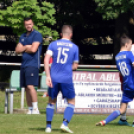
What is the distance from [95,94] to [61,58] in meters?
4.16

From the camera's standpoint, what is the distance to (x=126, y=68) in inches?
348

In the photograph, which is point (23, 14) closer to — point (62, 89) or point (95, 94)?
point (95, 94)

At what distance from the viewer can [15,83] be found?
12484 mm

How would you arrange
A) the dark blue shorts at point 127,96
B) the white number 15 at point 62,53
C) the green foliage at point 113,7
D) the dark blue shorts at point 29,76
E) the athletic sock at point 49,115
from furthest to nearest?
the green foliage at point 113,7 < the dark blue shorts at point 29,76 < the dark blue shorts at point 127,96 < the athletic sock at point 49,115 < the white number 15 at point 62,53

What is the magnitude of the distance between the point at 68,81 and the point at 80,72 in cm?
401

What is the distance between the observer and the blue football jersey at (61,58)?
789 cm

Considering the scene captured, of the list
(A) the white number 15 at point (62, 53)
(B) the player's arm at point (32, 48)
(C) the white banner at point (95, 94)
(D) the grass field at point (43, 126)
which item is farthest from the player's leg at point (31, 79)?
(A) the white number 15 at point (62, 53)

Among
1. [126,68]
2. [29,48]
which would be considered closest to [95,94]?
[29,48]

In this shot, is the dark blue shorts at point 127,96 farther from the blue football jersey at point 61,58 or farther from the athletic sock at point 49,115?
the athletic sock at point 49,115

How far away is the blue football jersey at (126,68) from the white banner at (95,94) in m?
3.03

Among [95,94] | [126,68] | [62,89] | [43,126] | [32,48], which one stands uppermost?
[32,48]

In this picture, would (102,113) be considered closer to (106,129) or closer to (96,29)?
(106,129)

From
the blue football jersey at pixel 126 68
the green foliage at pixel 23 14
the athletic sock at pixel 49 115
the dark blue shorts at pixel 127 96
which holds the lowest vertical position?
the athletic sock at pixel 49 115

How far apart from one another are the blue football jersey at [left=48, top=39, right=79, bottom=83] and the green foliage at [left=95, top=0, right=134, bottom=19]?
12456mm
